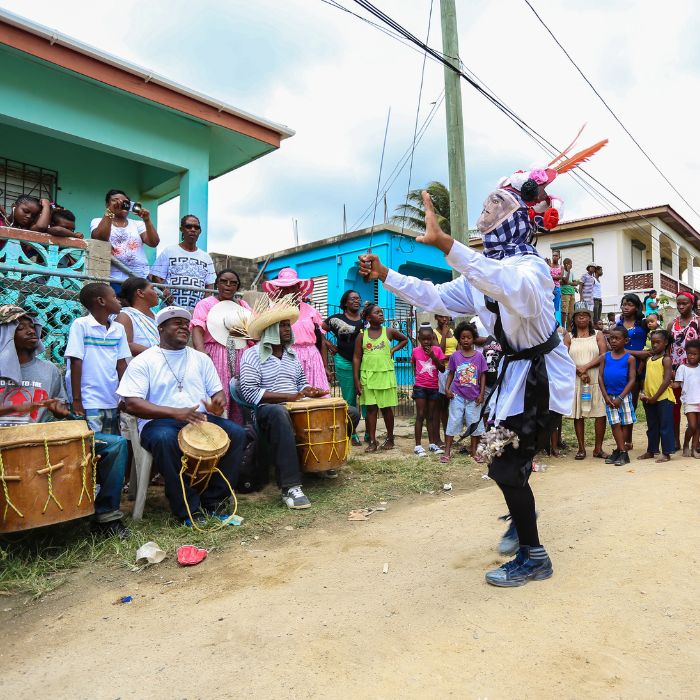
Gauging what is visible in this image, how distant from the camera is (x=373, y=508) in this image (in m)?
4.80

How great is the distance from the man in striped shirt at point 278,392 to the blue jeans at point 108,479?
4.40 feet

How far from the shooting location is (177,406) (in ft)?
14.5

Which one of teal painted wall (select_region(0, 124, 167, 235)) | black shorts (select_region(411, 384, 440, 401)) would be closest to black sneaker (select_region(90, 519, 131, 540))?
black shorts (select_region(411, 384, 440, 401))

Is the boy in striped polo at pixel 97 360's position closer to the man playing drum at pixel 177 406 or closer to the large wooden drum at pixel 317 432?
the man playing drum at pixel 177 406

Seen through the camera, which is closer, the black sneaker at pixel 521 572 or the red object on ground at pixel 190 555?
the black sneaker at pixel 521 572

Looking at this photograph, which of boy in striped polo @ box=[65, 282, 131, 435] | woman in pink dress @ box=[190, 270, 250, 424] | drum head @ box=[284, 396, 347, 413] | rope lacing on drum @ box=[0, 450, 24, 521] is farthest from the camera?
woman in pink dress @ box=[190, 270, 250, 424]

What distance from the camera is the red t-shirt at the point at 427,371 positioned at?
7.20 metres

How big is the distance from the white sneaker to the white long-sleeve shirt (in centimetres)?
212

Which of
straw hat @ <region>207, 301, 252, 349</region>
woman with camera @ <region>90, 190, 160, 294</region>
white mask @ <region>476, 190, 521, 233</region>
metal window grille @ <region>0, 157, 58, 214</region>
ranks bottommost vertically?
straw hat @ <region>207, 301, 252, 349</region>

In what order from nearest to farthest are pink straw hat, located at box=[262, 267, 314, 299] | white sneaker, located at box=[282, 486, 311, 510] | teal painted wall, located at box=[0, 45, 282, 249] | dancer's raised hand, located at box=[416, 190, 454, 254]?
dancer's raised hand, located at box=[416, 190, 454, 254], white sneaker, located at box=[282, 486, 311, 510], pink straw hat, located at box=[262, 267, 314, 299], teal painted wall, located at box=[0, 45, 282, 249]

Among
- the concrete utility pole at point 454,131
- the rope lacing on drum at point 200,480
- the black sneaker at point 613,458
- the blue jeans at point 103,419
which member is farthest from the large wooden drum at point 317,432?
the concrete utility pole at point 454,131

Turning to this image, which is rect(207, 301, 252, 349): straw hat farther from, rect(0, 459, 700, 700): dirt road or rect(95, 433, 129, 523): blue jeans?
rect(0, 459, 700, 700): dirt road

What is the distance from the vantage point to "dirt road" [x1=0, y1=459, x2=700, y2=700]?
222cm

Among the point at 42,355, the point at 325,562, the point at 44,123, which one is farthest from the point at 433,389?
the point at 44,123
